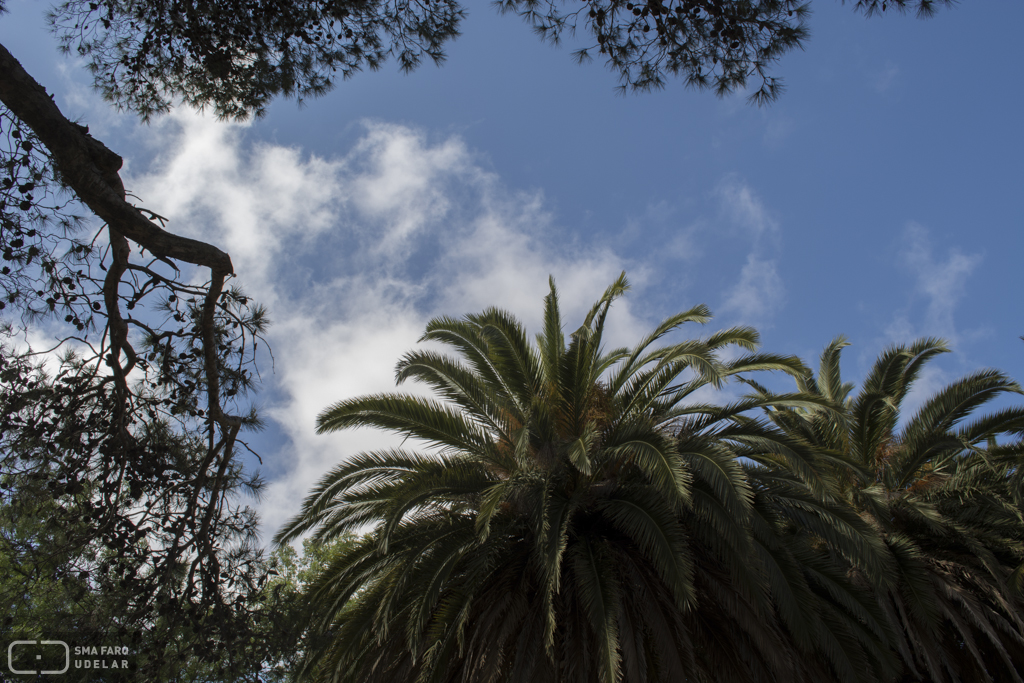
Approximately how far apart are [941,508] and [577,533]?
22.0ft

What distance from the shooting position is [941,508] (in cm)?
1073

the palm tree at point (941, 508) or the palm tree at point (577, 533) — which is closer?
the palm tree at point (577, 533)

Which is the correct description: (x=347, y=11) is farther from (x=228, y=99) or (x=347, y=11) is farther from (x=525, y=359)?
(x=525, y=359)

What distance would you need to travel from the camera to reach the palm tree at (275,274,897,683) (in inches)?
273

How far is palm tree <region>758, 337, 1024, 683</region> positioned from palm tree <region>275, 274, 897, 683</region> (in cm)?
154

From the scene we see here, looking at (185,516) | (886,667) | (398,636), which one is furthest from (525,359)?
(886,667)

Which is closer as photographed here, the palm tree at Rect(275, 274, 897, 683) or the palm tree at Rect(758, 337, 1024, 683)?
the palm tree at Rect(275, 274, 897, 683)

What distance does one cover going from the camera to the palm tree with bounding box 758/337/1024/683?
30.1 feet

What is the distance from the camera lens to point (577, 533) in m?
8.05

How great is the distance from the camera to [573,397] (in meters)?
8.38

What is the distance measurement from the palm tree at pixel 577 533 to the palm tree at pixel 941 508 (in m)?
1.54

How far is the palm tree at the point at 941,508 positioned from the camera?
9.16 metres

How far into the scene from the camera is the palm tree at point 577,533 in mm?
6926

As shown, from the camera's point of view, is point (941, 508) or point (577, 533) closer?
point (577, 533)
